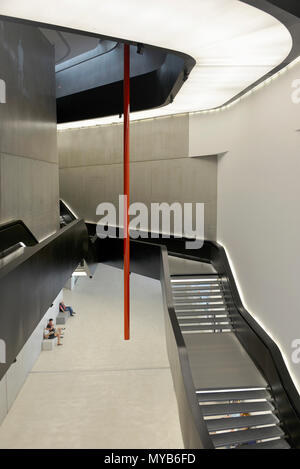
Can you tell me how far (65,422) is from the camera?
1012 centimetres

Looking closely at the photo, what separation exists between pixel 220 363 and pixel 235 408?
1749mm

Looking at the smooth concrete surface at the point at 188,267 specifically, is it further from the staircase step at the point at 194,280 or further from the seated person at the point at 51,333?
the seated person at the point at 51,333

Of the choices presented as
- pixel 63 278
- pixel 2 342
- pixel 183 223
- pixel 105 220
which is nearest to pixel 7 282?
pixel 2 342

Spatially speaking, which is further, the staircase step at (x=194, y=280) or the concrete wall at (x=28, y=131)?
the staircase step at (x=194, y=280)

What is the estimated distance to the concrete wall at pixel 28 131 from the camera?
391 inches

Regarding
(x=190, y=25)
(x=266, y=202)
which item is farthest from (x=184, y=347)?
(x=190, y=25)

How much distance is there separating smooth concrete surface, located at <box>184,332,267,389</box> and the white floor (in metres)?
1.29

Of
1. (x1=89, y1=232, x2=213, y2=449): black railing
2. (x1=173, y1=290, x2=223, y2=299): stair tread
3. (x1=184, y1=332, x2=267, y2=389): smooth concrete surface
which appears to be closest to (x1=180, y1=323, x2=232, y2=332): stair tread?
(x1=184, y1=332, x2=267, y2=389): smooth concrete surface

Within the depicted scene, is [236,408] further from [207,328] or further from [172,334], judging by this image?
[207,328]

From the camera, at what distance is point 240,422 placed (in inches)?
348

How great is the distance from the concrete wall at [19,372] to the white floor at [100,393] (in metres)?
0.21

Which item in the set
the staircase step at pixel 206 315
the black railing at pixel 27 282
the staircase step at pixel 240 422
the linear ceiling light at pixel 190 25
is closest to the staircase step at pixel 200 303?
the staircase step at pixel 206 315
